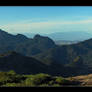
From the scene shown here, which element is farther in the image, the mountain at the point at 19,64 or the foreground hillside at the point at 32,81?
the mountain at the point at 19,64

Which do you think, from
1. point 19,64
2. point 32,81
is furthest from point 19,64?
point 32,81

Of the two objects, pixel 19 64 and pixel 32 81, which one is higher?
pixel 19 64

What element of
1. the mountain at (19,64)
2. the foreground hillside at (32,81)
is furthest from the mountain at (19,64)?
the foreground hillside at (32,81)

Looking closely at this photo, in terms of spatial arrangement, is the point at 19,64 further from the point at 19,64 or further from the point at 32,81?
the point at 32,81

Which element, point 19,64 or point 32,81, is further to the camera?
point 19,64

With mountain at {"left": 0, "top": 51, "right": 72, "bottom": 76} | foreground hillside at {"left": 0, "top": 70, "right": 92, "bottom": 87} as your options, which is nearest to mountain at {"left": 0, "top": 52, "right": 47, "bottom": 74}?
mountain at {"left": 0, "top": 51, "right": 72, "bottom": 76}

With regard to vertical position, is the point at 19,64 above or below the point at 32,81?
above

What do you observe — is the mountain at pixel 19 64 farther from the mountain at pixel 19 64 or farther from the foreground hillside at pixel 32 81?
the foreground hillside at pixel 32 81

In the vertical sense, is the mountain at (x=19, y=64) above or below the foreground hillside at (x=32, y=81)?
above

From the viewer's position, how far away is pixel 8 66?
303ft

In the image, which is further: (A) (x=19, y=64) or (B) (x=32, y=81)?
(A) (x=19, y=64)
